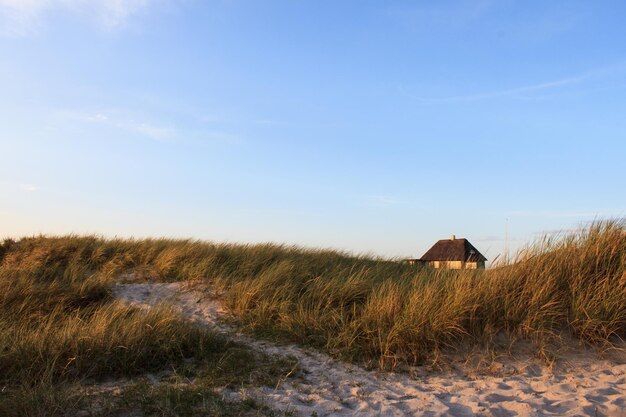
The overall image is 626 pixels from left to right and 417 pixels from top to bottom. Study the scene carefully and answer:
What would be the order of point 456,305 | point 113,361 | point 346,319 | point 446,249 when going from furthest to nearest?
point 446,249 → point 346,319 → point 456,305 → point 113,361

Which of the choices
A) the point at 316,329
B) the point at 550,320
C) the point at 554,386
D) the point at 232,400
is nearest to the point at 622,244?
the point at 550,320

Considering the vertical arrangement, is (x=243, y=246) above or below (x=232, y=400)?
above

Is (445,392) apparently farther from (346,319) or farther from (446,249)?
(446,249)

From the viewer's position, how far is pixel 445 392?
4.50 meters

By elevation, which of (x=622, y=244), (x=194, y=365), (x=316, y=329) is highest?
(x=622, y=244)

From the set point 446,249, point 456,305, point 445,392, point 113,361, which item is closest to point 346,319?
point 456,305

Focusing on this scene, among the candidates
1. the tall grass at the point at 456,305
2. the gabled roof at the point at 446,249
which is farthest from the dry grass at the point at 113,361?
the gabled roof at the point at 446,249

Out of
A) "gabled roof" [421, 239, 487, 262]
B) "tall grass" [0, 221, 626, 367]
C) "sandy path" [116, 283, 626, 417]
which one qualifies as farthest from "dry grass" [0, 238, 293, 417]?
"gabled roof" [421, 239, 487, 262]

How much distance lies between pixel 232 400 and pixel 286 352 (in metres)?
1.75

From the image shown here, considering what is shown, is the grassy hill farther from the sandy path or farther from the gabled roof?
the gabled roof

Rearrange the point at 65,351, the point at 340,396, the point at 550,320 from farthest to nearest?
1. the point at 550,320
2. the point at 65,351
3. the point at 340,396

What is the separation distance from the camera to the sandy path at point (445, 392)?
3980 millimetres

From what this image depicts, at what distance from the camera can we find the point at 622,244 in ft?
21.4

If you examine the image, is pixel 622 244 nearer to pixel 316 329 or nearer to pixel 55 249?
pixel 316 329
